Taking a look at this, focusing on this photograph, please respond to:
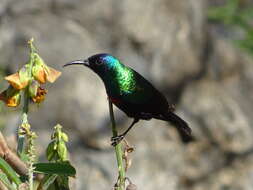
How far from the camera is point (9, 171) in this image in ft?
3.53

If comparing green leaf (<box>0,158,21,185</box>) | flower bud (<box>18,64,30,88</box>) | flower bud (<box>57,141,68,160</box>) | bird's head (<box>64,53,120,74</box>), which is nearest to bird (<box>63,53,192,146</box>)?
bird's head (<box>64,53,120,74</box>)

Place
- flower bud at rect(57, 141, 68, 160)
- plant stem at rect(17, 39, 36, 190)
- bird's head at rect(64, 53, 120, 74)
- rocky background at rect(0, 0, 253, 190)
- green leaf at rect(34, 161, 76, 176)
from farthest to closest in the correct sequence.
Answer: rocky background at rect(0, 0, 253, 190) < bird's head at rect(64, 53, 120, 74) < flower bud at rect(57, 141, 68, 160) < green leaf at rect(34, 161, 76, 176) < plant stem at rect(17, 39, 36, 190)

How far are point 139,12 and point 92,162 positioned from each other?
5.78 feet

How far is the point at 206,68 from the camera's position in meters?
7.93

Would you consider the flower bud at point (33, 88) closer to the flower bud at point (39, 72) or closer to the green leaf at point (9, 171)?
the flower bud at point (39, 72)

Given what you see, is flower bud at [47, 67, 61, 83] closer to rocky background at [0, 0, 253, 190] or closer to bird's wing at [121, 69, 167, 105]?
bird's wing at [121, 69, 167, 105]

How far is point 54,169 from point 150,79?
6.13 m

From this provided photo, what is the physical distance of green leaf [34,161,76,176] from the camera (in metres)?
1.14

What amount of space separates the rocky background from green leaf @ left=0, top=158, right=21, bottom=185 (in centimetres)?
546

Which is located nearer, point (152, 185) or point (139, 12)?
point (152, 185)

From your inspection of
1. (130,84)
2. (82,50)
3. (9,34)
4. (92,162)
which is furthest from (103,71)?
(9,34)

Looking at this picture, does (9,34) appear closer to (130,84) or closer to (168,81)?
(168,81)

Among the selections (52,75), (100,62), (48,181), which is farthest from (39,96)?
(100,62)

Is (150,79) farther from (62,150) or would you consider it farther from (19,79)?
(19,79)
